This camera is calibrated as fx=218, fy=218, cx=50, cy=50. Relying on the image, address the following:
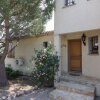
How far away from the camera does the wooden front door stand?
1597cm

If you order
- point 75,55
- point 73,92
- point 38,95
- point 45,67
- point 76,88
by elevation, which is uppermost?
point 75,55

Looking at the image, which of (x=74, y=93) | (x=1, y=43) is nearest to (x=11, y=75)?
(x=1, y=43)

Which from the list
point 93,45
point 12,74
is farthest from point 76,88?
point 12,74

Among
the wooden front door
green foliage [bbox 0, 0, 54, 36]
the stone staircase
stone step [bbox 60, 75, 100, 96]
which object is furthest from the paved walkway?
green foliage [bbox 0, 0, 54, 36]

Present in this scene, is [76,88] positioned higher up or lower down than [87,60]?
lower down

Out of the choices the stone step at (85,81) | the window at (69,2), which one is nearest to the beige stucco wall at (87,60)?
the stone step at (85,81)

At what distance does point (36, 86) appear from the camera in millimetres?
14508

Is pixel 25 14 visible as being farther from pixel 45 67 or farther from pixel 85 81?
pixel 85 81

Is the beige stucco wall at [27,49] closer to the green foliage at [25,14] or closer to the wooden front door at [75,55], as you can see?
the wooden front door at [75,55]

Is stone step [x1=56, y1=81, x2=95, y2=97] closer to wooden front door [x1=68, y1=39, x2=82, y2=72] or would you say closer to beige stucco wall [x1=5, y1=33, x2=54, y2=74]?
wooden front door [x1=68, y1=39, x2=82, y2=72]

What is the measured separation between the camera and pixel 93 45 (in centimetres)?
1479

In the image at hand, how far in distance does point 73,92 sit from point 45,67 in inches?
110

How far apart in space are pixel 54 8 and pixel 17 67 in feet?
28.3

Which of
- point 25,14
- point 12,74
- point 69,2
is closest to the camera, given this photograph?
point 69,2
